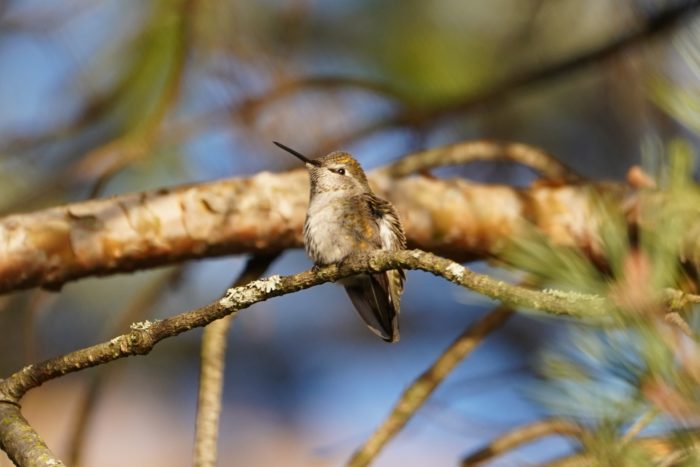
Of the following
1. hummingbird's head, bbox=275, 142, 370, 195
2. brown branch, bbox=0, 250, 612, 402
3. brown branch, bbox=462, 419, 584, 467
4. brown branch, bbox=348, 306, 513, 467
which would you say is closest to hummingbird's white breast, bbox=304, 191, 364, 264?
hummingbird's head, bbox=275, 142, 370, 195

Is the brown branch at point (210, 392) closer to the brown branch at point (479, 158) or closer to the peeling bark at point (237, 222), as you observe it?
the peeling bark at point (237, 222)

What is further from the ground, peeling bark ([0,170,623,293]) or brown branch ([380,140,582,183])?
brown branch ([380,140,582,183])

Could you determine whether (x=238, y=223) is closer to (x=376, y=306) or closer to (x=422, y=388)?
(x=376, y=306)

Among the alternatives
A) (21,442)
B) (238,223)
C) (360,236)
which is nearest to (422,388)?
(360,236)

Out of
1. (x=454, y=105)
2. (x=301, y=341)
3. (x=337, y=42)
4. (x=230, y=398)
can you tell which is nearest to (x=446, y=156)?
(x=454, y=105)

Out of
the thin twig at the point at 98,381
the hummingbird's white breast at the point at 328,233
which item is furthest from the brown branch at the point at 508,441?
the thin twig at the point at 98,381

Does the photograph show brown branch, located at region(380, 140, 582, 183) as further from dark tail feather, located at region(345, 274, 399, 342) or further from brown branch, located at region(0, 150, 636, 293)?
dark tail feather, located at region(345, 274, 399, 342)
